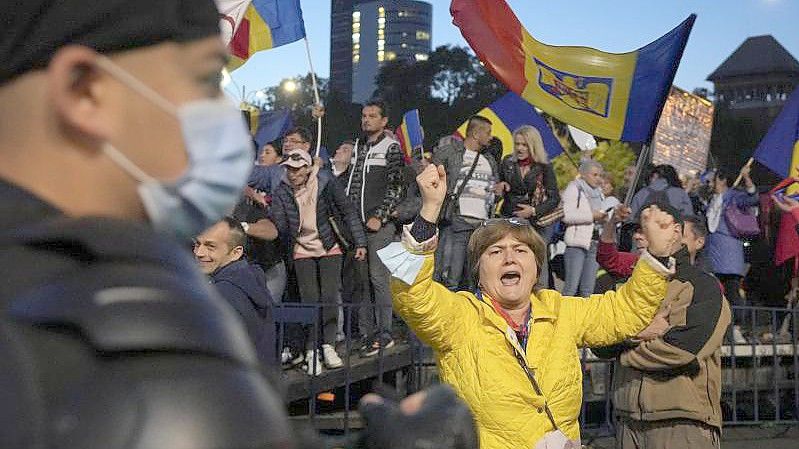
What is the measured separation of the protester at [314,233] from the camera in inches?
358

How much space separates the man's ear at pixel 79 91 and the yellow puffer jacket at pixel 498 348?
123 inches

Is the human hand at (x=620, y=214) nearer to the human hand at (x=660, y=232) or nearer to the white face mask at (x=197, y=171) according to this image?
the human hand at (x=660, y=232)

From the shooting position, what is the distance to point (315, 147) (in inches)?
429

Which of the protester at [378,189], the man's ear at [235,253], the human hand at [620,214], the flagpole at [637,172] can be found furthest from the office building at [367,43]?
the man's ear at [235,253]

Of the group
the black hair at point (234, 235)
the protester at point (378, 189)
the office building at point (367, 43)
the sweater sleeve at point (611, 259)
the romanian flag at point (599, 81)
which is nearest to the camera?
the black hair at point (234, 235)

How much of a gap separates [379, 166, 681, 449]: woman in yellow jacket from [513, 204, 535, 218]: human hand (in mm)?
4942

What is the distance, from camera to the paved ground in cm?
978

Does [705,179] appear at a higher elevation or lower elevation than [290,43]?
lower

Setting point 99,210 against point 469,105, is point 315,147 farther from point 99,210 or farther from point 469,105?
point 469,105

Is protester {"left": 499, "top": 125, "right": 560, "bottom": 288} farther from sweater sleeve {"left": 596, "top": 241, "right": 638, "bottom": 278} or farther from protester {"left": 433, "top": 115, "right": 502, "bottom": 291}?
sweater sleeve {"left": 596, "top": 241, "right": 638, "bottom": 278}

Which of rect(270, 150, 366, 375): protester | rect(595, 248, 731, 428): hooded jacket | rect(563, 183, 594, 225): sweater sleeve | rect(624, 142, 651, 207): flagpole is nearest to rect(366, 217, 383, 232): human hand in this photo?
rect(270, 150, 366, 375): protester

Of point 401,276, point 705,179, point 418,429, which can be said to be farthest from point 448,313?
point 705,179

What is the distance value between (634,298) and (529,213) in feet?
16.5

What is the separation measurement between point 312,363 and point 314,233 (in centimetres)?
107
